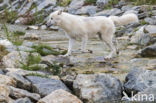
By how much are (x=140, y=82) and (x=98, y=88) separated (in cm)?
69

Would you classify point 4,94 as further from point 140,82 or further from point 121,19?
point 121,19

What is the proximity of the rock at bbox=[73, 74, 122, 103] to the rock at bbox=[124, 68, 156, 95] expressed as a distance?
16cm

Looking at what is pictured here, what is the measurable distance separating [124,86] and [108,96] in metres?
0.47

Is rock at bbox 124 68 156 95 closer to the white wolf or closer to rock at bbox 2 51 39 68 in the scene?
rock at bbox 2 51 39 68

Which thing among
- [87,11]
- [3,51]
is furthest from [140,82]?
[87,11]

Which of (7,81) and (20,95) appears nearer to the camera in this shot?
(20,95)

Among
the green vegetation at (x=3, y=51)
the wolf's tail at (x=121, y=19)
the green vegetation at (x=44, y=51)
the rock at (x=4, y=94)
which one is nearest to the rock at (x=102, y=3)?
the wolf's tail at (x=121, y=19)

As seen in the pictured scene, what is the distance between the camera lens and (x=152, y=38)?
401 inches

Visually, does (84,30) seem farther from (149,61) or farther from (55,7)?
(55,7)

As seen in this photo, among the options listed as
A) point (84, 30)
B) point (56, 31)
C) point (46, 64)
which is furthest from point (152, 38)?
point (56, 31)

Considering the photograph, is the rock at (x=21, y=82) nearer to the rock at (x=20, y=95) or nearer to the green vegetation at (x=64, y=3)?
the rock at (x=20, y=95)

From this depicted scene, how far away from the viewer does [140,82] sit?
200 inches

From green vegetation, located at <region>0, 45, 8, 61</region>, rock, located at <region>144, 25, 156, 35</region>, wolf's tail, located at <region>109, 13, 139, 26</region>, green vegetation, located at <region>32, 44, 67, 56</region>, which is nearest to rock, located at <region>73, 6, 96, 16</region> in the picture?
rock, located at <region>144, 25, 156, 35</region>

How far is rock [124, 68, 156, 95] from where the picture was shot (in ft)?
16.4
